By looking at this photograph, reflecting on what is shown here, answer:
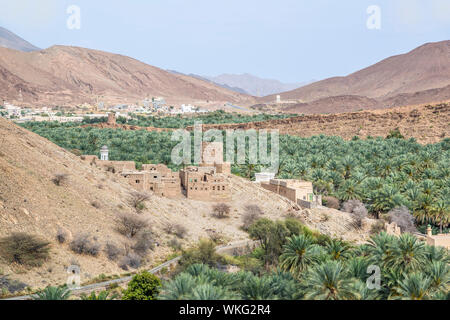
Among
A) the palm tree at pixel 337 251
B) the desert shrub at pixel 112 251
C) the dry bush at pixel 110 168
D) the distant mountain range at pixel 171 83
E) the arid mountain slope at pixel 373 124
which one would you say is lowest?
the desert shrub at pixel 112 251

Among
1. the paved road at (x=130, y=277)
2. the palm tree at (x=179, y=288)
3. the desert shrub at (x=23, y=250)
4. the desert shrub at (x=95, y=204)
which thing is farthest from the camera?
the desert shrub at (x=95, y=204)

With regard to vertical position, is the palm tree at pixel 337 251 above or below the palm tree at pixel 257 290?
below

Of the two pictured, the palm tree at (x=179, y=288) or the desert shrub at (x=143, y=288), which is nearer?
the palm tree at (x=179, y=288)

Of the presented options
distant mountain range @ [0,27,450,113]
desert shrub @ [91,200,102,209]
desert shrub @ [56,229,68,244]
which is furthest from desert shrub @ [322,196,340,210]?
distant mountain range @ [0,27,450,113]

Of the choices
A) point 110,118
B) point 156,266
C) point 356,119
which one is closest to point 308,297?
point 156,266

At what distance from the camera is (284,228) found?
2575 centimetres

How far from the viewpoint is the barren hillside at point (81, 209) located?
20.8 meters

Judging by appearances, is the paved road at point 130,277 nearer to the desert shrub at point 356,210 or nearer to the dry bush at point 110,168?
the desert shrub at point 356,210

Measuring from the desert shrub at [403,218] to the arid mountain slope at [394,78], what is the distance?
388 feet

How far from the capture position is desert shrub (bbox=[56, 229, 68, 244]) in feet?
70.2

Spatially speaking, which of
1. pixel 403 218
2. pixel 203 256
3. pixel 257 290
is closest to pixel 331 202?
pixel 403 218

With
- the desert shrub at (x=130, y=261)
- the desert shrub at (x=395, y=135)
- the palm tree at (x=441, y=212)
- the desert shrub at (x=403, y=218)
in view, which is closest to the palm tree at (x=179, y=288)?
the desert shrub at (x=130, y=261)

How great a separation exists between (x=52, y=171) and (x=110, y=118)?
48207mm
